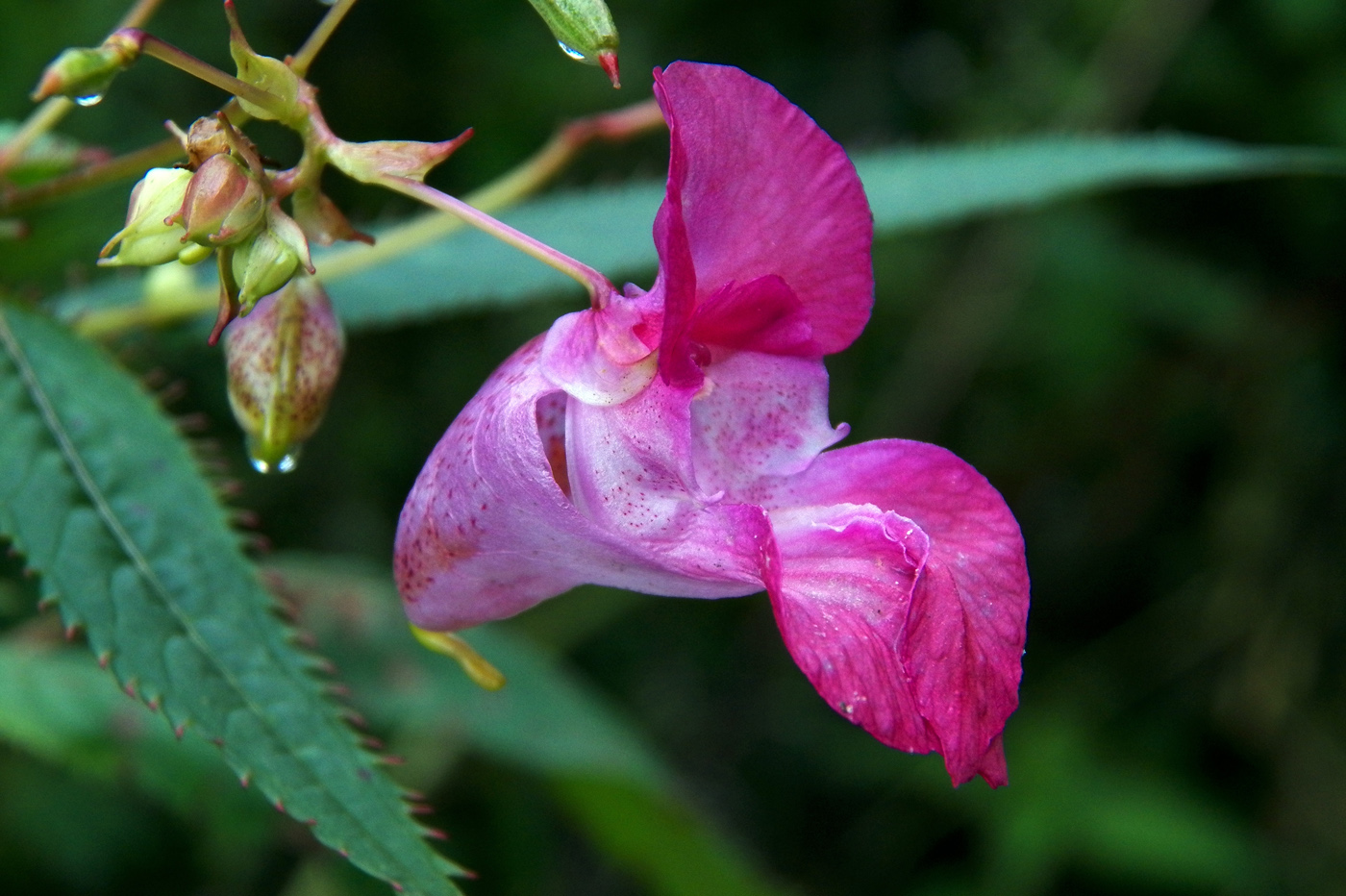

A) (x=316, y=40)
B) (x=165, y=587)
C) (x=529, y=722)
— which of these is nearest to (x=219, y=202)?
(x=316, y=40)

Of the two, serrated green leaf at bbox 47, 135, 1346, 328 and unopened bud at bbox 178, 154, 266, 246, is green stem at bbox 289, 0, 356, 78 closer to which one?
unopened bud at bbox 178, 154, 266, 246

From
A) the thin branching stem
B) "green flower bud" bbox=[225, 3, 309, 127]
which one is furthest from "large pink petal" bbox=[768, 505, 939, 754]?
Answer: the thin branching stem

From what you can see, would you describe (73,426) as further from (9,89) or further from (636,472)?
(9,89)

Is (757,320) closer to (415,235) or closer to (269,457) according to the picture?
(269,457)

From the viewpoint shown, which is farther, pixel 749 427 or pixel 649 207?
pixel 649 207

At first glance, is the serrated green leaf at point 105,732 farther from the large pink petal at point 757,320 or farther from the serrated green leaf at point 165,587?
the large pink petal at point 757,320

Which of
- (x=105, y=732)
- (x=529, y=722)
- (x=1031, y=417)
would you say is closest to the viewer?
(x=105, y=732)

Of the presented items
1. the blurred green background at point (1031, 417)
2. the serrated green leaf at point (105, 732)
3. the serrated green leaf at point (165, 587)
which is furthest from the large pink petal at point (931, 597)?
the blurred green background at point (1031, 417)

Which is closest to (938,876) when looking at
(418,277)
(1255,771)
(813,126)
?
(1255,771)
